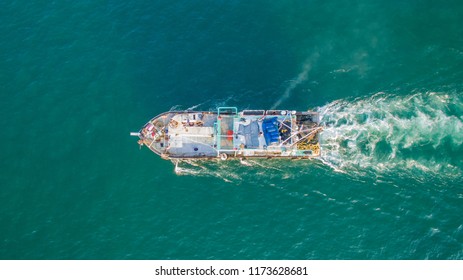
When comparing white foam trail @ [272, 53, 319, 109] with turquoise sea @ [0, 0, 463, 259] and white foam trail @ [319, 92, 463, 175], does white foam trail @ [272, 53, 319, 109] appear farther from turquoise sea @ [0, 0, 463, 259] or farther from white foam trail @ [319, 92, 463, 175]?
white foam trail @ [319, 92, 463, 175]

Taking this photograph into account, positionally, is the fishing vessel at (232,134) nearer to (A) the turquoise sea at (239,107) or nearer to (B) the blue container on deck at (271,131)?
(B) the blue container on deck at (271,131)

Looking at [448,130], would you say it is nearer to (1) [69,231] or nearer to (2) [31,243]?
(1) [69,231]

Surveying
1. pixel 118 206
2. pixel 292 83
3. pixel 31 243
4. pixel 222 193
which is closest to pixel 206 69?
pixel 292 83

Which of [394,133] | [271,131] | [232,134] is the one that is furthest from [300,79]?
[394,133]

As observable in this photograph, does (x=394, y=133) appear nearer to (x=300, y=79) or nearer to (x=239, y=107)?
(x=300, y=79)

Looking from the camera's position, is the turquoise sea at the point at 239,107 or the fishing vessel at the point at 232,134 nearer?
the turquoise sea at the point at 239,107

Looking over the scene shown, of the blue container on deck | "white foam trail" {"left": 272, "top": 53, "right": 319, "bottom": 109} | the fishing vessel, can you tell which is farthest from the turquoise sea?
the blue container on deck

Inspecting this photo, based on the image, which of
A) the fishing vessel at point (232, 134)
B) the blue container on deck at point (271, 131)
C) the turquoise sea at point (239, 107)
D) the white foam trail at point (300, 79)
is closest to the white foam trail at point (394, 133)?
the turquoise sea at point (239, 107)
